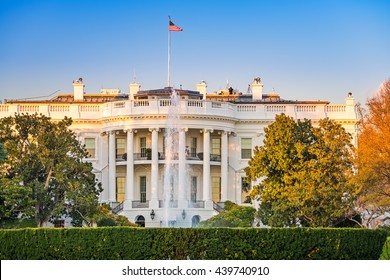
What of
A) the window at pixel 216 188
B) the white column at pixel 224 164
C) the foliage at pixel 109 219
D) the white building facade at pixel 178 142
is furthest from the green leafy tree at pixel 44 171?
the window at pixel 216 188

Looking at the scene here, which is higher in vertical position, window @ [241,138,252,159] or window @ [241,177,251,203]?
window @ [241,138,252,159]

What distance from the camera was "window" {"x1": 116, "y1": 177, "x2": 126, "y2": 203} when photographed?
8456cm

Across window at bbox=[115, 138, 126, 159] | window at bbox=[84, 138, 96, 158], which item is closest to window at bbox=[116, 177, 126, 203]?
window at bbox=[115, 138, 126, 159]

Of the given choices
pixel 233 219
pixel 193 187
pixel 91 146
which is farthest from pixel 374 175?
pixel 91 146

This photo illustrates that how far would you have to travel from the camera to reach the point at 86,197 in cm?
6800

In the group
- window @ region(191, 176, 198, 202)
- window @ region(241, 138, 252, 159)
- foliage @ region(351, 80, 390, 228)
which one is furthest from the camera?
window @ region(241, 138, 252, 159)

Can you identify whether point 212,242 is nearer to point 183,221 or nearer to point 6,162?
point 6,162

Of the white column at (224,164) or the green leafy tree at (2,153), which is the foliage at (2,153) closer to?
the green leafy tree at (2,153)

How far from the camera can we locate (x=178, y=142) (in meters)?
81.9

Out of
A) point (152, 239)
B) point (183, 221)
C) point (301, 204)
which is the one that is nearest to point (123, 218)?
point (183, 221)

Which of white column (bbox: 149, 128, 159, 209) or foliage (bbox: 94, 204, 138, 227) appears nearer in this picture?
foliage (bbox: 94, 204, 138, 227)

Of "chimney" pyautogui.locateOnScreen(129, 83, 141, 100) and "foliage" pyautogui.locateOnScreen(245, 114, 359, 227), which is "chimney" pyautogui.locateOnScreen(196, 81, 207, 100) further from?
"foliage" pyautogui.locateOnScreen(245, 114, 359, 227)

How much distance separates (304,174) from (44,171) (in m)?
15.3

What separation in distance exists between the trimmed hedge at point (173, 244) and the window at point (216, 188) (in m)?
34.7
